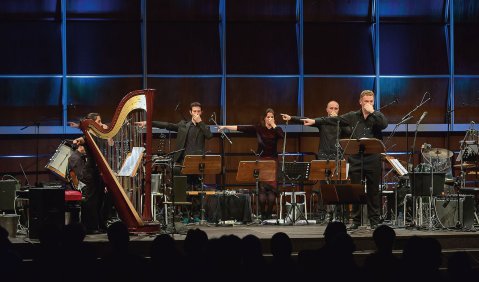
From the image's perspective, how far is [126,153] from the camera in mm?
9125

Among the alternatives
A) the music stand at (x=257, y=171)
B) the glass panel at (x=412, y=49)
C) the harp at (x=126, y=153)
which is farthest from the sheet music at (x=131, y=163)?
the glass panel at (x=412, y=49)

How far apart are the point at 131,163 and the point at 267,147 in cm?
393

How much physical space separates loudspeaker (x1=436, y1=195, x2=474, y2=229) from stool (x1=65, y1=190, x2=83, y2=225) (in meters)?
4.80

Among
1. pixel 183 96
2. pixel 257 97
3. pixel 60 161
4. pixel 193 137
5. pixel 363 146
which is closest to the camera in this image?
pixel 363 146

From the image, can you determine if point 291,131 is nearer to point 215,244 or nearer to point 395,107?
point 395,107

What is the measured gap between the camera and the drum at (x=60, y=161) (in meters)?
10.6

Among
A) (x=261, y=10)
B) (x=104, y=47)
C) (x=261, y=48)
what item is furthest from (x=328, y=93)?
(x=104, y=47)

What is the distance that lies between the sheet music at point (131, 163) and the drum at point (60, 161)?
1970 millimetres

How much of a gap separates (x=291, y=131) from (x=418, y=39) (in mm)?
3268

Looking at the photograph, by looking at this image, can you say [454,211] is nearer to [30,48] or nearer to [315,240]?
[315,240]

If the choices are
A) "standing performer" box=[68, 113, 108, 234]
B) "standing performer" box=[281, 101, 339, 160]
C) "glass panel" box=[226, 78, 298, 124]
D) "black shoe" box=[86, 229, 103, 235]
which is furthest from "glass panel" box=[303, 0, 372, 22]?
"black shoe" box=[86, 229, 103, 235]

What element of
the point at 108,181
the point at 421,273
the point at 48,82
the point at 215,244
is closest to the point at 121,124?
the point at 108,181

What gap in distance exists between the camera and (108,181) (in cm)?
891

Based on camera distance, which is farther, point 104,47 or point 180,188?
point 104,47
